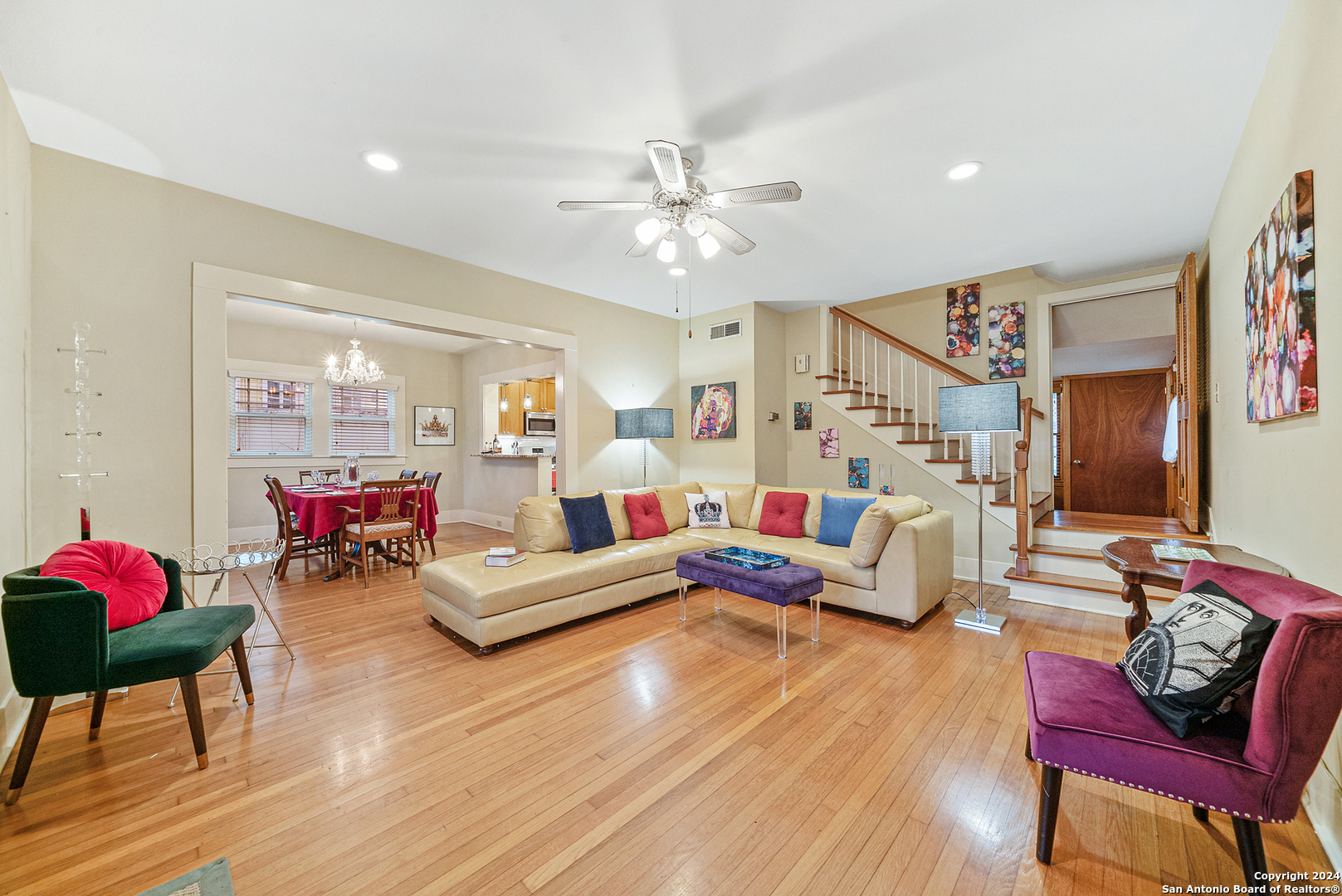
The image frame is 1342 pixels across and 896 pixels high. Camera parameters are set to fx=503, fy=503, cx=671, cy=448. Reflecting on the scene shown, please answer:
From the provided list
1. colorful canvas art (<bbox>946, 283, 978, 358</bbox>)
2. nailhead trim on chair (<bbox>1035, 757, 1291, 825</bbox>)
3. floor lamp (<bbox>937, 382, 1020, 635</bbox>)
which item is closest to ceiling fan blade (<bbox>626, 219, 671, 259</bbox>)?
floor lamp (<bbox>937, 382, 1020, 635</bbox>)

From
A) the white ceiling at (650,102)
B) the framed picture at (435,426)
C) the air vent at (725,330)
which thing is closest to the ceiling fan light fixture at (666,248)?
the white ceiling at (650,102)

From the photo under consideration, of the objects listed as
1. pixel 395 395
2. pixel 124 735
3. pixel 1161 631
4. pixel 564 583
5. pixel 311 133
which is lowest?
pixel 124 735

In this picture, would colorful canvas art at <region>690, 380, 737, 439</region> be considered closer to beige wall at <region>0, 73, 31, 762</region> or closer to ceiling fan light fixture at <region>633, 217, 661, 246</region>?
ceiling fan light fixture at <region>633, 217, 661, 246</region>

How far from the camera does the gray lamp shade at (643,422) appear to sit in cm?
521

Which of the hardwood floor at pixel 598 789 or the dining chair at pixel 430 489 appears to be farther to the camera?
the dining chair at pixel 430 489

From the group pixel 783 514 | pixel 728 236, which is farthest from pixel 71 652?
pixel 783 514

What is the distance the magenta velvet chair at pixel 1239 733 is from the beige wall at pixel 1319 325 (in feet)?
1.11

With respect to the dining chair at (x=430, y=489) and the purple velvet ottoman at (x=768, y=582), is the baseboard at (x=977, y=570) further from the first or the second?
the dining chair at (x=430, y=489)

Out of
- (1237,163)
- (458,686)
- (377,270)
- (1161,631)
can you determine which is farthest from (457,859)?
(1237,163)

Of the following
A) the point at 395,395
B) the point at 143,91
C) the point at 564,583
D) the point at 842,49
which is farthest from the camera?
the point at 395,395

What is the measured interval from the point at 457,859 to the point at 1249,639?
2.32 m

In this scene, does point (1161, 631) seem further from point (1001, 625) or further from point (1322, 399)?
point (1001, 625)

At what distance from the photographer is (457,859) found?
5.04ft

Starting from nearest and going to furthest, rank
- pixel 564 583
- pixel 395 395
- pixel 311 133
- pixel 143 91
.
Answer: pixel 143 91 → pixel 311 133 → pixel 564 583 → pixel 395 395
